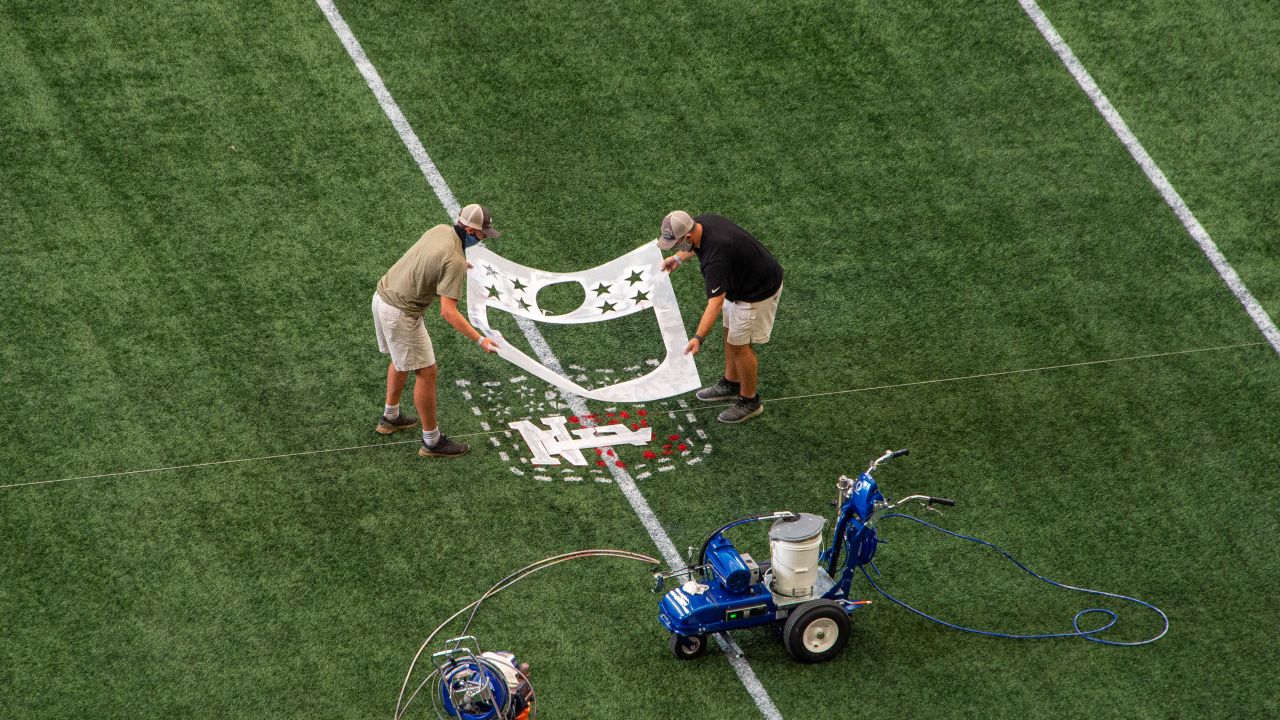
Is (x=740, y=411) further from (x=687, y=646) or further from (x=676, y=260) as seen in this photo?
(x=687, y=646)

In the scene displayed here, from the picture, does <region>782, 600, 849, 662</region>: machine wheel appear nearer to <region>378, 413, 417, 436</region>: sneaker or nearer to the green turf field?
the green turf field

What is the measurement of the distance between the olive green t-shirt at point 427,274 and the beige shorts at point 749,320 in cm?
174

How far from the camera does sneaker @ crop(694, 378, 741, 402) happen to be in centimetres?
997

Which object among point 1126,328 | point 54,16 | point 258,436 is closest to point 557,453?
point 258,436

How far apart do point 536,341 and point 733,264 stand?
162 cm

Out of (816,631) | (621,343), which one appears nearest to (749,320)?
(621,343)

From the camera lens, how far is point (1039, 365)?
1016 cm

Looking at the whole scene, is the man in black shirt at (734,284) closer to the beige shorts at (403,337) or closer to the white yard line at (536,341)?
the white yard line at (536,341)

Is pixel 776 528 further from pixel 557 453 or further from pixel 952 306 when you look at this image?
pixel 952 306

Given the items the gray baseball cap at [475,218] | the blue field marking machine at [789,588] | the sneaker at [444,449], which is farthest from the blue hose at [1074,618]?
the gray baseball cap at [475,218]

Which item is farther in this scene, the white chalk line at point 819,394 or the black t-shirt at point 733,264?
the black t-shirt at point 733,264

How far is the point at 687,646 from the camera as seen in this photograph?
26.6 feet

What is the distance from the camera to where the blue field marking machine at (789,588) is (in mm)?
7898

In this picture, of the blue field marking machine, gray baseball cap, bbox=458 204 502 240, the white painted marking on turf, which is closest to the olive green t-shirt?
gray baseball cap, bbox=458 204 502 240
